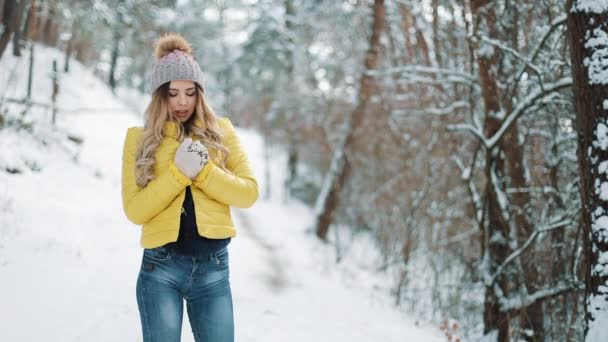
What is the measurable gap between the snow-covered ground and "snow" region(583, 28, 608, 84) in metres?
3.40

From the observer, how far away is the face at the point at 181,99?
262 cm

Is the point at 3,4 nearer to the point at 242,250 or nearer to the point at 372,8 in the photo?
the point at 242,250

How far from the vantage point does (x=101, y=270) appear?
5.96 meters

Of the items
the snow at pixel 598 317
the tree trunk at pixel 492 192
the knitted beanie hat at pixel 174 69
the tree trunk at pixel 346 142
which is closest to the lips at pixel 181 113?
the knitted beanie hat at pixel 174 69

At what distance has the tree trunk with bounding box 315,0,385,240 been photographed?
37.2 feet

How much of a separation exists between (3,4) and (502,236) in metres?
8.68

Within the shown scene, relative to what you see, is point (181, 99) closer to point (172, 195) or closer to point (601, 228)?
point (172, 195)

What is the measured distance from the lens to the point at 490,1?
19.5 ft

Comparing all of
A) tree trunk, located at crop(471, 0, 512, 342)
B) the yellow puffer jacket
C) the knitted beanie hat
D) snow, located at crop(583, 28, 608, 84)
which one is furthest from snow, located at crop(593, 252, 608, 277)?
the knitted beanie hat

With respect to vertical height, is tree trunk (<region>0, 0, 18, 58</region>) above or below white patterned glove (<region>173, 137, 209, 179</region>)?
above

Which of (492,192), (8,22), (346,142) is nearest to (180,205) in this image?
(492,192)

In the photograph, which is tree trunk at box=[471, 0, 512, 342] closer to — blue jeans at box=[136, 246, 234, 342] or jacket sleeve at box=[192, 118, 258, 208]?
jacket sleeve at box=[192, 118, 258, 208]

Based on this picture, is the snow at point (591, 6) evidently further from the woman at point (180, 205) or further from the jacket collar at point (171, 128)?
the jacket collar at point (171, 128)

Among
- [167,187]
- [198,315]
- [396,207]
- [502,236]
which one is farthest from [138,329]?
[396,207]
